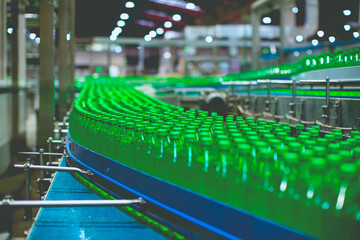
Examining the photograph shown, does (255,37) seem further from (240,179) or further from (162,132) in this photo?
(240,179)

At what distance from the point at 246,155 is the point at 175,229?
0.53 m

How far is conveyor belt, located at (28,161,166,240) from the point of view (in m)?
1.76

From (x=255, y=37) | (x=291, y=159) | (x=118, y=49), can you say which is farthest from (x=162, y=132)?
(x=118, y=49)

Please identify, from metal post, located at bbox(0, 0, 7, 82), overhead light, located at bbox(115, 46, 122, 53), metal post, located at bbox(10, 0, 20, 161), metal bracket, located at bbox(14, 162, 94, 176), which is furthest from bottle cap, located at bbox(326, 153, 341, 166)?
overhead light, located at bbox(115, 46, 122, 53)

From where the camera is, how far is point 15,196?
484 centimetres

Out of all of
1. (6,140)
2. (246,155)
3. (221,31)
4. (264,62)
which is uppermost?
(221,31)

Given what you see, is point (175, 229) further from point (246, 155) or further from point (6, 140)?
point (6, 140)

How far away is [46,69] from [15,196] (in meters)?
1.69

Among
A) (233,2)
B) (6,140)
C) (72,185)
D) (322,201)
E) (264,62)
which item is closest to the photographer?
(322,201)

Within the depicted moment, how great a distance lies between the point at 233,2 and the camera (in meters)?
19.6

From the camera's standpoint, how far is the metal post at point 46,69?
490 cm

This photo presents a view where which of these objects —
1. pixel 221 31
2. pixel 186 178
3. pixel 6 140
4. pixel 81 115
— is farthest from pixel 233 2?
pixel 186 178

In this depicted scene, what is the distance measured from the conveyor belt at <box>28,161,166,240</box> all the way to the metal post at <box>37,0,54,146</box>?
2.95m

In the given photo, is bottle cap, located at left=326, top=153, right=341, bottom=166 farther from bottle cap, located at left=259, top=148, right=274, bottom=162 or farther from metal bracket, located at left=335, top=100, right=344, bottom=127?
metal bracket, located at left=335, top=100, right=344, bottom=127
